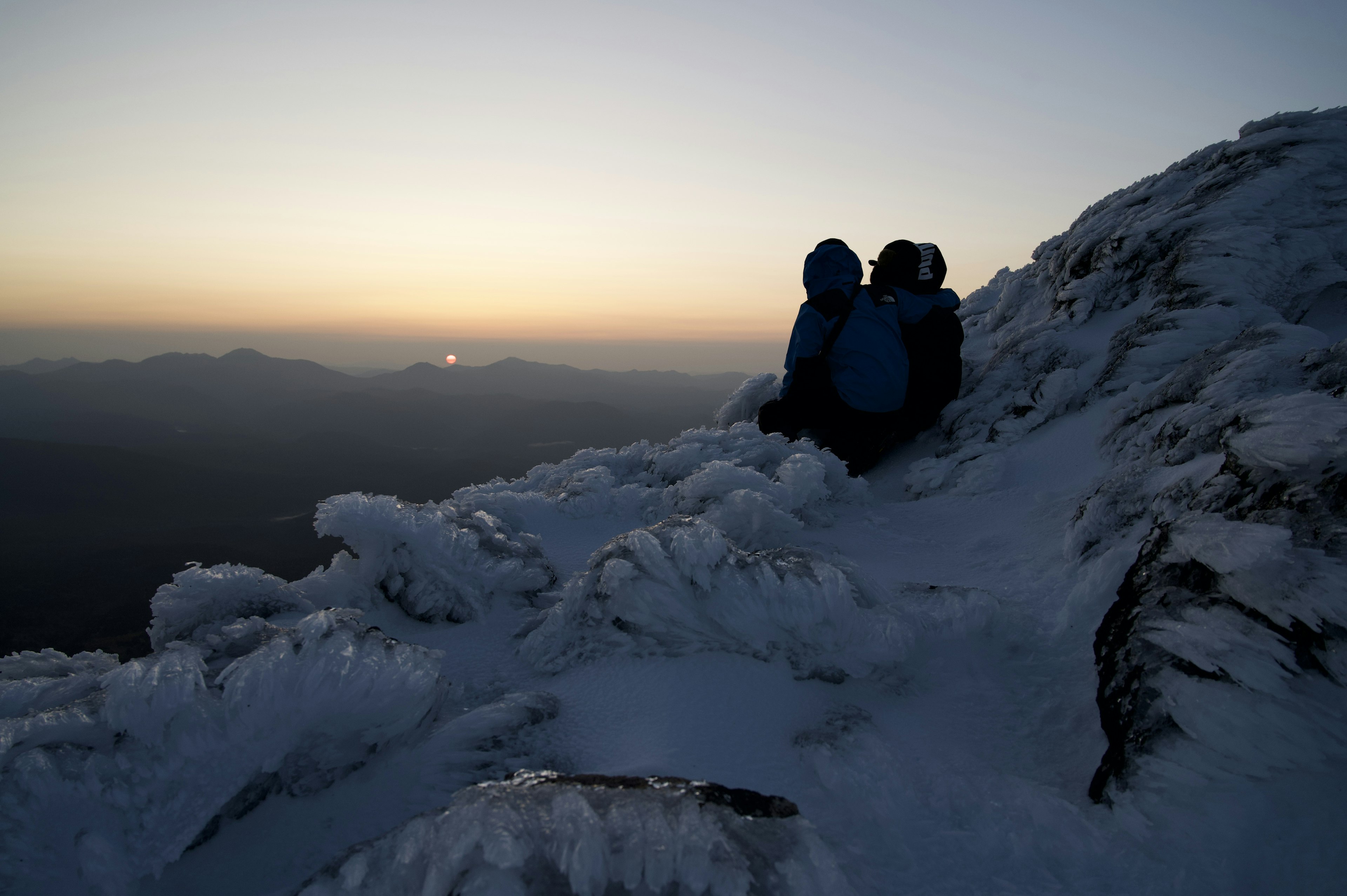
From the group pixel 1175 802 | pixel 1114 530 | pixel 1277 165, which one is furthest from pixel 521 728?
pixel 1277 165

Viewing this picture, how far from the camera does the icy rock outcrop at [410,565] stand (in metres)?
3.29

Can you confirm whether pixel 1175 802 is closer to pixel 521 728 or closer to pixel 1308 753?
pixel 1308 753

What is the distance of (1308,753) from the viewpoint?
154 centimetres

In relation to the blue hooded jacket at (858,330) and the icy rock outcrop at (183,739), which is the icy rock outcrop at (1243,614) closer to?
the icy rock outcrop at (183,739)

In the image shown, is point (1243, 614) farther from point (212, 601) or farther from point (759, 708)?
point (212, 601)

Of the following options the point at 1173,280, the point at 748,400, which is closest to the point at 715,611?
the point at 1173,280

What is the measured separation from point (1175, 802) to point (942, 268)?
657 centimetres

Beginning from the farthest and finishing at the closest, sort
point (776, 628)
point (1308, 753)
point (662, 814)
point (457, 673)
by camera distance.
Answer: point (457, 673)
point (776, 628)
point (1308, 753)
point (662, 814)

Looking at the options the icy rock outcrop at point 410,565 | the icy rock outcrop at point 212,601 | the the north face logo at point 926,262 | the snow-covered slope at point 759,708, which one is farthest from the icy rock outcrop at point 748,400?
the icy rock outcrop at point 212,601

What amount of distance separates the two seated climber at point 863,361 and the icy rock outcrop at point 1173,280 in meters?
0.51

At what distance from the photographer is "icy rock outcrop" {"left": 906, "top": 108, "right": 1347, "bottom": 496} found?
190 inches

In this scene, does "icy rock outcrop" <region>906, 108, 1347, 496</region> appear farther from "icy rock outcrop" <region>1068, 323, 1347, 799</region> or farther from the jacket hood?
"icy rock outcrop" <region>1068, 323, 1347, 799</region>

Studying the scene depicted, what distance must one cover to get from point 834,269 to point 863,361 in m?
1.14

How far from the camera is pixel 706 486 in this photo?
4840 mm
